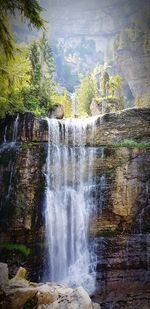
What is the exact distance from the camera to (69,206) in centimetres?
1515

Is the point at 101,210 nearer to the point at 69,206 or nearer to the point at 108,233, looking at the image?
the point at 108,233

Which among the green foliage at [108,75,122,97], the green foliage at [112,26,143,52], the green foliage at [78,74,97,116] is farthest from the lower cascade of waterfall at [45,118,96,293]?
the green foliage at [112,26,143,52]

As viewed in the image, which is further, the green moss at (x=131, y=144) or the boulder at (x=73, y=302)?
the green moss at (x=131, y=144)

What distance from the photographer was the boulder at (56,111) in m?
19.1

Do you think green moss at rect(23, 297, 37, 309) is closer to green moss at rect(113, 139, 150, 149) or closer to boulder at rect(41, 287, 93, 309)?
boulder at rect(41, 287, 93, 309)

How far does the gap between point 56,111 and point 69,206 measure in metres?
7.11

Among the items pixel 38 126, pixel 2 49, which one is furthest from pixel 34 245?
pixel 2 49

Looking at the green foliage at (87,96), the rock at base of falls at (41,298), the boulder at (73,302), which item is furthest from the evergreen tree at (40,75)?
the boulder at (73,302)

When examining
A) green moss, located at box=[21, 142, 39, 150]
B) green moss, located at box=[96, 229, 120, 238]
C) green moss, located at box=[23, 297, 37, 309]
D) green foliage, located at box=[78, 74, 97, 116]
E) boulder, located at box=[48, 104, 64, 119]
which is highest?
green foliage, located at box=[78, 74, 97, 116]

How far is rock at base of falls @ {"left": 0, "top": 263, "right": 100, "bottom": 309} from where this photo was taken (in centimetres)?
837

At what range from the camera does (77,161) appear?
15695mm

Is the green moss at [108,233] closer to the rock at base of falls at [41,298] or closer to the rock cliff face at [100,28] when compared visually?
the rock at base of falls at [41,298]

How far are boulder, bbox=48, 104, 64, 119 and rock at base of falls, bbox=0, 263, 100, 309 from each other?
11968 mm

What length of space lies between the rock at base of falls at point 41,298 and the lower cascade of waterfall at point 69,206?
4.89 m
